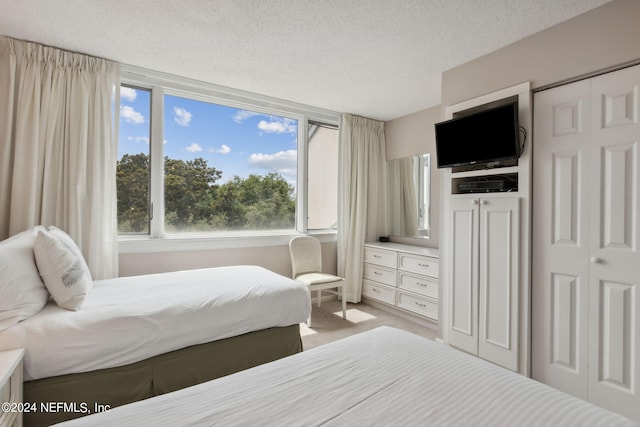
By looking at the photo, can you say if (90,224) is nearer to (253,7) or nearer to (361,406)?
(253,7)

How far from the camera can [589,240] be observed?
1987 millimetres

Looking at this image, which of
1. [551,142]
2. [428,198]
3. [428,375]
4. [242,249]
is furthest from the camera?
[428,198]

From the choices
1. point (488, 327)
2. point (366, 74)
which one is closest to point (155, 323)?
point (488, 327)

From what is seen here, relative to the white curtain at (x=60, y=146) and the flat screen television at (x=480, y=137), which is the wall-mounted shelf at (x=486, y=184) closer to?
the flat screen television at (x=480, y=137)

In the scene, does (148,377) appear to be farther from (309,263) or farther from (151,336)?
(309,263)

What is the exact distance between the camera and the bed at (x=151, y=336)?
1.49 metres

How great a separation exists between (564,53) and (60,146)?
388 centimetres

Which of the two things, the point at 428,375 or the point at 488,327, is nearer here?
the point at 428,375

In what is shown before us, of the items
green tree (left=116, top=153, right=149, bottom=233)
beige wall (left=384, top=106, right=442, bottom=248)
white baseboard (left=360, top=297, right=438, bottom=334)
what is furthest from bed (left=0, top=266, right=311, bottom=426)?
beige wall (left=384, top=106, right=442, bottom=248)

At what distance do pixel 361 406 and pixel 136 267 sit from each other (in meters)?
2.75

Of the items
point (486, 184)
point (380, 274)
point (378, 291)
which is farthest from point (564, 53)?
point (378, 291)

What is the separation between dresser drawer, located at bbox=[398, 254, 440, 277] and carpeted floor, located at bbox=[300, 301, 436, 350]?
621mm

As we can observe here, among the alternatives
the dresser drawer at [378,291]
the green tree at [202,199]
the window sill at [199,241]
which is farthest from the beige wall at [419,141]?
the green tree at [202,199]

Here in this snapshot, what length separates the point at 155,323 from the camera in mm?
1751
